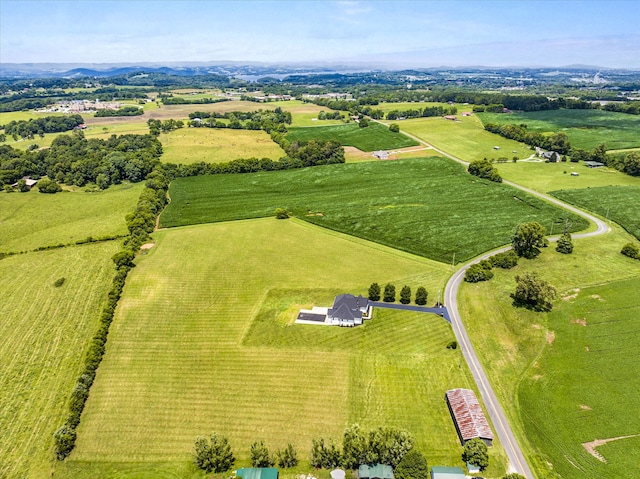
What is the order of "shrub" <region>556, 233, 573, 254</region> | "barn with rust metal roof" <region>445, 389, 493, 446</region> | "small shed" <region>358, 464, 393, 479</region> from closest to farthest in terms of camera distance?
1. "small shed" <region>358, 464, 393, 479</region>
2. "barn with rust metal roof" <region>445, 389, 493, 446</region>
3. "shrub" <region>556, 233, 573, 254</region>

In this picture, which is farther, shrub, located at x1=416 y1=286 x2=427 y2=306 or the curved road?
shrub, located at x1=416 y1=286 x2=427 y2=306

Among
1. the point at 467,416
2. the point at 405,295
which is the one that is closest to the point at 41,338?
the point at 405,295

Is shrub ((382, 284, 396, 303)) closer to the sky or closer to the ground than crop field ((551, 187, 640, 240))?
closer to the ground

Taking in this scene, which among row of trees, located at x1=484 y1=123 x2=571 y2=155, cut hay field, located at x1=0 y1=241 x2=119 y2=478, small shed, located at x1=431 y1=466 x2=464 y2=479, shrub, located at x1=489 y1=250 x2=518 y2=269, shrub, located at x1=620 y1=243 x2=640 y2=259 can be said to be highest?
row of trees, located at x1=484 y1=123 x2=571 y2=155

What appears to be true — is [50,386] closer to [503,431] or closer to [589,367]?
[503,431]

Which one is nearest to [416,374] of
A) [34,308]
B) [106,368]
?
[106,368]

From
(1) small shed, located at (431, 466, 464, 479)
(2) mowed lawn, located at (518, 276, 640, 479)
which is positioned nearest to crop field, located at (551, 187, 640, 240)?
(2) mowed lawn, located at (518, 276, 640, 479)

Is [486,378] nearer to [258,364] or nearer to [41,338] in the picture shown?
[258,364]

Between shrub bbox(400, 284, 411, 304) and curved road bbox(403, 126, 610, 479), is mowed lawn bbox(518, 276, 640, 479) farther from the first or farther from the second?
shrub bbox(400, 284, 411, 304)
